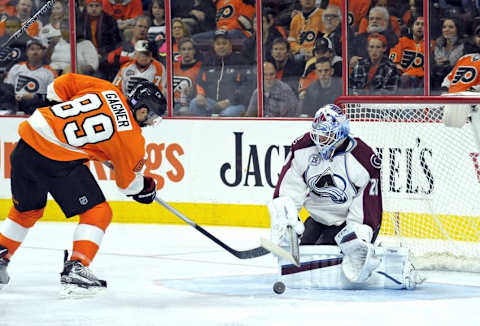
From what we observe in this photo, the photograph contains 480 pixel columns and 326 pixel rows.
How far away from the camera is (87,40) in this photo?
919 centimetres

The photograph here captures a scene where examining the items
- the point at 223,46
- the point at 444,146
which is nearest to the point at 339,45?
the point at 223,46

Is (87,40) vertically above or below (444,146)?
above

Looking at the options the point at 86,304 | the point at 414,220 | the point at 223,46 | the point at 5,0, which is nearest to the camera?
the point at 86,304

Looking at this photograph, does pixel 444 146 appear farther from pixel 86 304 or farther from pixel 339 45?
pixel 86 304

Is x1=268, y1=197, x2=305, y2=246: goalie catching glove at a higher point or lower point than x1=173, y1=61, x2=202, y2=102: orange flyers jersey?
lower

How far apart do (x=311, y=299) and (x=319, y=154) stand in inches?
26.9

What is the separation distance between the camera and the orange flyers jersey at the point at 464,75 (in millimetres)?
7348

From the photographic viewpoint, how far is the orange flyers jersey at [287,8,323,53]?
8.27 metres

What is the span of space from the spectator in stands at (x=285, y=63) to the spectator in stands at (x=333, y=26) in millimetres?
295

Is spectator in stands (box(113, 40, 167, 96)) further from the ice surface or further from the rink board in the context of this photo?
the ice surface

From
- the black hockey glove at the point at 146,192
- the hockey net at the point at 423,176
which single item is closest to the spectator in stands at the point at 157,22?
the hockey net at the point at 423,176

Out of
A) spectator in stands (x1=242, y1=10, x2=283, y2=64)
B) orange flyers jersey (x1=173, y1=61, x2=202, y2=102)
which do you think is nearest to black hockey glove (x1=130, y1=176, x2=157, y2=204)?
spectator in stands (x1=242, y1=10, x2=283, y2=64)

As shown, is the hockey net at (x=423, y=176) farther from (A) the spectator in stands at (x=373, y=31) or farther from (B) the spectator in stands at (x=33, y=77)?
(B) the spectator in stands at (x=33, y=77)

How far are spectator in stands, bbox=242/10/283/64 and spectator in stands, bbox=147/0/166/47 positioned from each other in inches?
26.9
